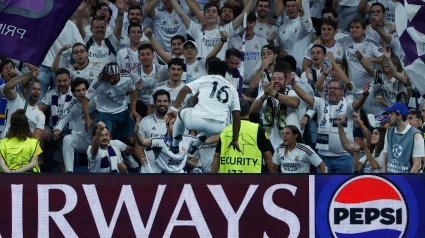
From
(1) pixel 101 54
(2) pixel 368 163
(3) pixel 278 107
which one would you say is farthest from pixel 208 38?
(2) pixel 368 163

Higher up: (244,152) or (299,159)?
(244,152)

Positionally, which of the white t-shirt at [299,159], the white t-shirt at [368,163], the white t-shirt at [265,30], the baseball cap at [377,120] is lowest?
the white t-shirt at [368,163]

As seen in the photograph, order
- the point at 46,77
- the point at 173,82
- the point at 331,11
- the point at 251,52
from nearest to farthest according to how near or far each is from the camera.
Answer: the point at 173,82, the point at 46,77, the point at 251,52, the point at 331,11

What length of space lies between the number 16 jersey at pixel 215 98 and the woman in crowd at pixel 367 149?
88.0 inches

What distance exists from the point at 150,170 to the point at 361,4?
575cm

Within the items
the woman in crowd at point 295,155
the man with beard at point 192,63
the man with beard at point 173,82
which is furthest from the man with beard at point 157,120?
the woman in crowd at point 295,155

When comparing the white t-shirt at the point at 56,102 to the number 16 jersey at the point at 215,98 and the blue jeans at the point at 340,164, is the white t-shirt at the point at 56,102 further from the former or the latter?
the blue jeans at the point at 340,164

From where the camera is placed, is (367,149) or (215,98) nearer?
(215,98)

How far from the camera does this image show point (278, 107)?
1758 centimetres

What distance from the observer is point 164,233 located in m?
12.7

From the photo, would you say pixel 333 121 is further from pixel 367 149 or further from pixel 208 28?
pixel 208 28

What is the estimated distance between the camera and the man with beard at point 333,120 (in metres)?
17.3

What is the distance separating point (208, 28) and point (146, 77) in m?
1.35

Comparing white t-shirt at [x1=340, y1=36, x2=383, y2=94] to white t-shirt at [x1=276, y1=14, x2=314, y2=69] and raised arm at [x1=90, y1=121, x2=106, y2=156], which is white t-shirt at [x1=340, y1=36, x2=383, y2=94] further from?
raised arm at [x1=90, y1=121, x2=106, y2=156]
